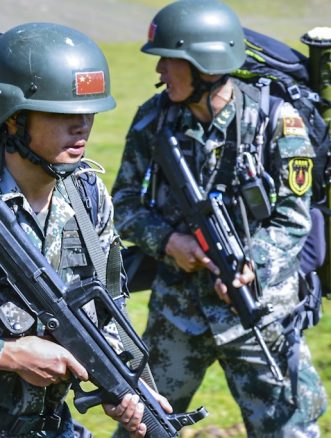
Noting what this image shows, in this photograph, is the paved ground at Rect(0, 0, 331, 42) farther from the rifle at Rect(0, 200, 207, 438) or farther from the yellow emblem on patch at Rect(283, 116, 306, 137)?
the rifle at Rect(0, 200, 207, 438)

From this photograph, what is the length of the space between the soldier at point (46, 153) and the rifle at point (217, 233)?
1.39 metres

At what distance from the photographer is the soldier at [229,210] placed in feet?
19.7

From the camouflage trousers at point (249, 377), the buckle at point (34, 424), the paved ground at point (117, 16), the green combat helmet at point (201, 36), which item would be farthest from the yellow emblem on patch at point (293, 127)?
the paved ground at point (117, 16)

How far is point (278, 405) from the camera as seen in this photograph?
6.12 meters

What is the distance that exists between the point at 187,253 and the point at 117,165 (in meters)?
7.51

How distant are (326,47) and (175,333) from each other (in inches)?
64.3

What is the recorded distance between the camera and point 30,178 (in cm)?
456

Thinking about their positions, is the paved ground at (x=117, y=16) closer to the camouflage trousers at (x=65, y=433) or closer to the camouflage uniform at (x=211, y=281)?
the camouflage uniform at (x=211, y=281)

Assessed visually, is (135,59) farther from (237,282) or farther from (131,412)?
(131,412)

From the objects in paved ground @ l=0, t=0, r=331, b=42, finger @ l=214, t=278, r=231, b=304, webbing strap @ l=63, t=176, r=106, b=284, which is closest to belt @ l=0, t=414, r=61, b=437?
webbing strap @ l=63, t=176, r=106, b=284

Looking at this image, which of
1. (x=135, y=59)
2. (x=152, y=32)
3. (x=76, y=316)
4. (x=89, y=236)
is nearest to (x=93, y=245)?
(x=89, y=236)

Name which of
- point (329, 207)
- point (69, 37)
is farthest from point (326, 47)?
point (69, 37)

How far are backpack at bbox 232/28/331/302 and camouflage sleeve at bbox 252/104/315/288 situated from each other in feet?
0.86

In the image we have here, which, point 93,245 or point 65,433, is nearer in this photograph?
point 93,245
